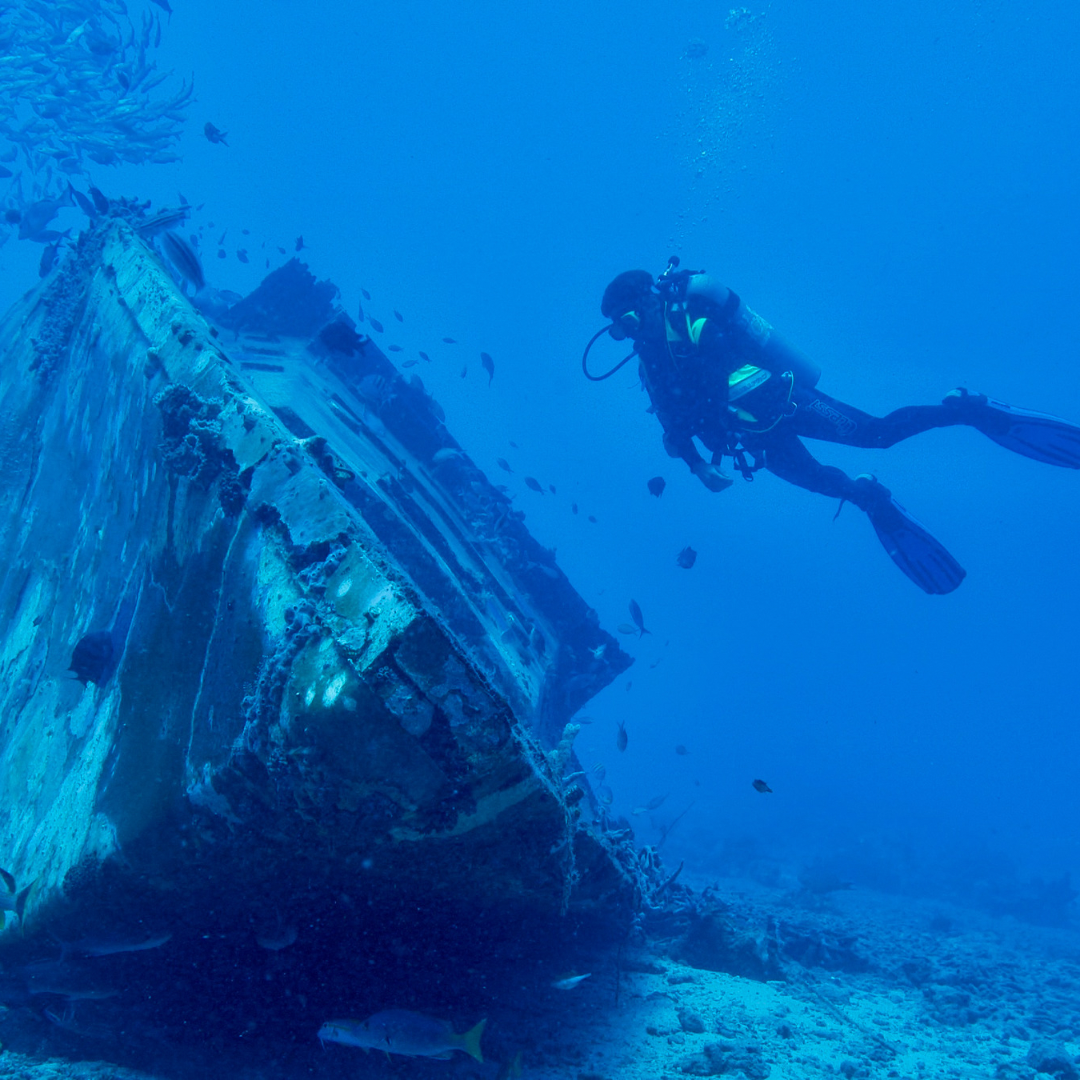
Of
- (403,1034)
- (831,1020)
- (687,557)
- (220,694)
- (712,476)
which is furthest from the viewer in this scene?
(687,557)

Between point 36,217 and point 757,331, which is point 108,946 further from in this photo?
point 36,217

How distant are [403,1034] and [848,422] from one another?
25.9 feet

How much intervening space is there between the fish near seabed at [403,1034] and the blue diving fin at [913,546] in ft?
25.4

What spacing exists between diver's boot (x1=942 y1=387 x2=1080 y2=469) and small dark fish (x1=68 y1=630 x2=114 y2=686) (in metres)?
9.18

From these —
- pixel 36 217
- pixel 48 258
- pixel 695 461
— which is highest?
pixel 36 217

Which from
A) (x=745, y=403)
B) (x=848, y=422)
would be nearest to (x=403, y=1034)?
(x=745, y=403)

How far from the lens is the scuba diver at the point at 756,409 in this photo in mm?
7590

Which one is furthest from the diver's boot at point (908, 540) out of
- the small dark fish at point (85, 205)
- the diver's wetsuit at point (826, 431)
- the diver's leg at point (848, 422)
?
the small dark fish at point (85, 205)

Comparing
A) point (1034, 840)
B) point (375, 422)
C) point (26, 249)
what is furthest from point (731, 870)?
point (26, 249)

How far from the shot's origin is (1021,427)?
27.3 ft

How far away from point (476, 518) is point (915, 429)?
567 cm

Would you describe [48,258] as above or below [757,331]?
below

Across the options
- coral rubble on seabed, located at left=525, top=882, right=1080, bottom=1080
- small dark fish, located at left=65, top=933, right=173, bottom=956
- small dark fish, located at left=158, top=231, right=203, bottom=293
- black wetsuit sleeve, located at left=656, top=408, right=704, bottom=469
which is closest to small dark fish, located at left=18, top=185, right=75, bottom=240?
small dark fish, located at left=158, top=231, right=203, bottom=293

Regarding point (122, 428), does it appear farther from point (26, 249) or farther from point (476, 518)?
point (26, 249)
